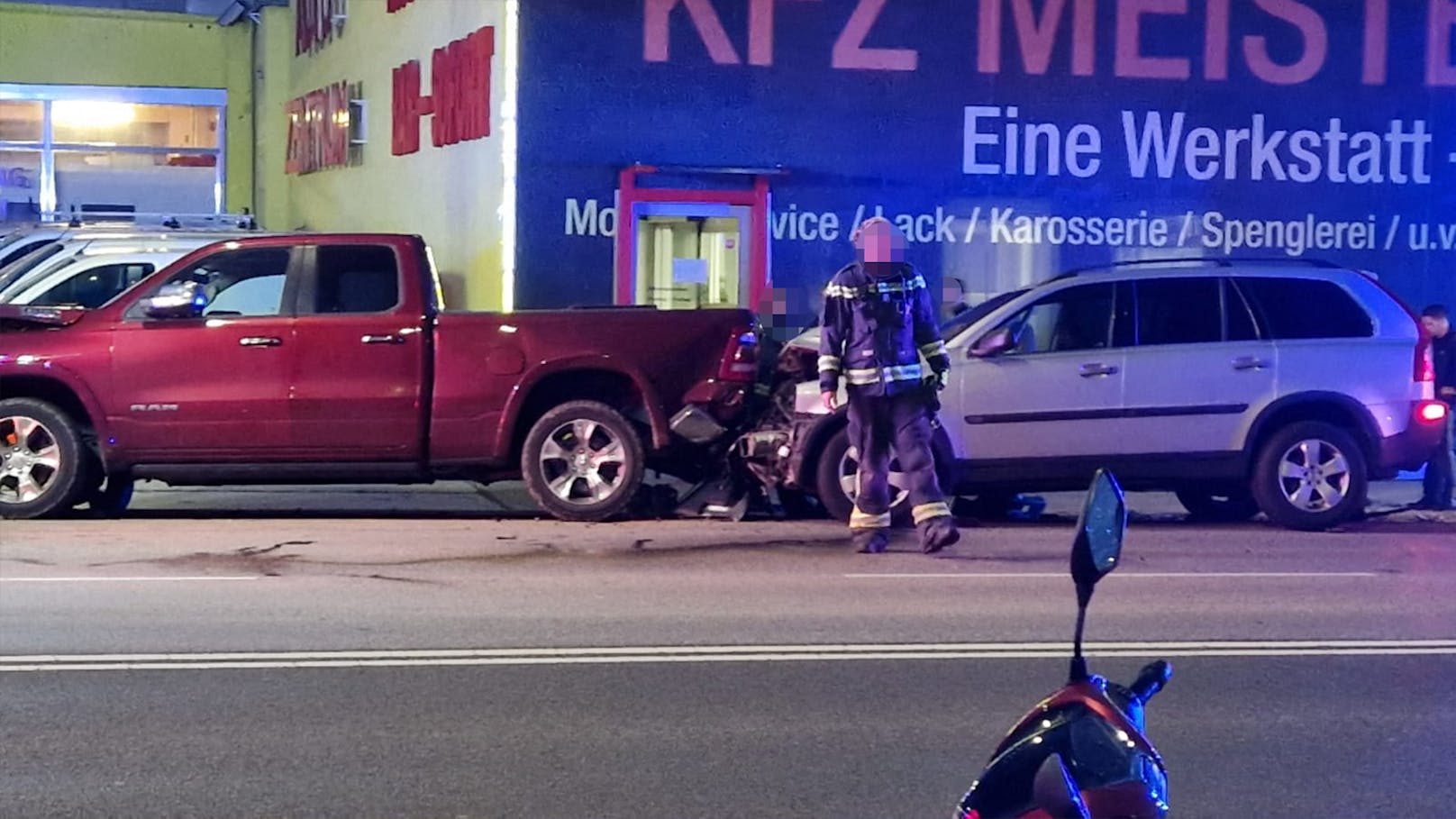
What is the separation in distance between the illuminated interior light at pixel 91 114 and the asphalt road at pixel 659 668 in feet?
64.3

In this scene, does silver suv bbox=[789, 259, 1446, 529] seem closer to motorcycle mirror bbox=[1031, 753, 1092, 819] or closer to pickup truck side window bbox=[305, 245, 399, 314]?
pickup truck side window bbox=[305, 245, 399, 314]

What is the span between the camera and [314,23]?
25.0 m

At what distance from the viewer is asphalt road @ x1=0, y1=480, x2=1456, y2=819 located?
5.68 meters

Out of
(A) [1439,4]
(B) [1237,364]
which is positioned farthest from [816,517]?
Answer: (A) [1439,4]

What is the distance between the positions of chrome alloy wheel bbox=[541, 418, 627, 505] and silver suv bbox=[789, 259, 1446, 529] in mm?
1107

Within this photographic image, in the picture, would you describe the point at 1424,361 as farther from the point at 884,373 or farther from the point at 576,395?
the point at 576,395

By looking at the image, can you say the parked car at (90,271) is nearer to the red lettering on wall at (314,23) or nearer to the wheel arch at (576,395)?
the wheel arch at (576,395)

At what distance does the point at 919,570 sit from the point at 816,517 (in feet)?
7.46

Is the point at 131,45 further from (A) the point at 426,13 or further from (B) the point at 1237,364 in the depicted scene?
(B) the point at 1237,364

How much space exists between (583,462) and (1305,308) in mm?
4609

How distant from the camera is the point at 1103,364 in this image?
11.4 metres

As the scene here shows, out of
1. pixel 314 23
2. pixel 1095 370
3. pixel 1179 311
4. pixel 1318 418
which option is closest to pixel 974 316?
pixel 1095 370

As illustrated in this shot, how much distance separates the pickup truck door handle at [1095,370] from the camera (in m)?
11.4

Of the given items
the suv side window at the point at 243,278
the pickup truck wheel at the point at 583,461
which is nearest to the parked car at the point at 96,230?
the suv side window at the point at 243,278
